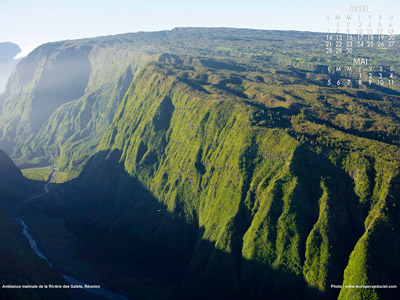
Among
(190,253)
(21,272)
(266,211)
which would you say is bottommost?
(190,253)

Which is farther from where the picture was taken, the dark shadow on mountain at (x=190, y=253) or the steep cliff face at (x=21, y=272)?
the dark shadow on mountain at (x=190, y=253)

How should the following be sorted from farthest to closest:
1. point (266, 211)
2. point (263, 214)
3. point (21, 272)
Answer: point (263, 214)
point (266, 211)
point (21, 272)

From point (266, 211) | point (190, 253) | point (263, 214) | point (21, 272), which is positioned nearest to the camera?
point (21, 272)

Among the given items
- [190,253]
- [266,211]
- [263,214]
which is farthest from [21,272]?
[266,211]

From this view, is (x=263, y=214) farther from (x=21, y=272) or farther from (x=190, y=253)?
(x=21, y=272)

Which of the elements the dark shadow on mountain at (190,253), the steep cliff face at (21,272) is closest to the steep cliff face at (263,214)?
the dark shadow on mountain at (190,253)

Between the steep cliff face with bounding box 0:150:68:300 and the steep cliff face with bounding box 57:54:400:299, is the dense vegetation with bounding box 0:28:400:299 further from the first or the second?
the steep cliff face with bounding box 0:150:68:300

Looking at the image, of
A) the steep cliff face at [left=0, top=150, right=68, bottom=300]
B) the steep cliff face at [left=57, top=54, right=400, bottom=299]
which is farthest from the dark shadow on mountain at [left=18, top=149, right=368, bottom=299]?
the steep cliff face at [left=0, top=150, right=68, bottom=300]

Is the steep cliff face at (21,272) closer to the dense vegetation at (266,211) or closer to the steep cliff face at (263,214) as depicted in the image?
the dense vegetation at (266,211)
